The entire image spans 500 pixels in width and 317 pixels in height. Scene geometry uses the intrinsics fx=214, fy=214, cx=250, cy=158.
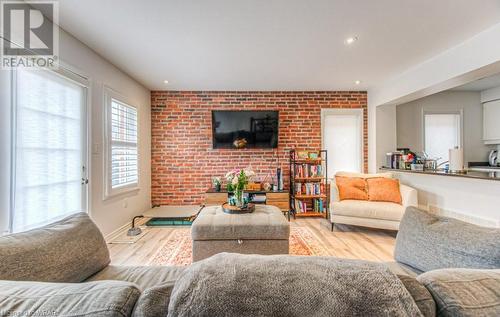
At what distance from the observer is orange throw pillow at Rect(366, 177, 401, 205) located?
317cm

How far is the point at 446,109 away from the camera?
416 cm

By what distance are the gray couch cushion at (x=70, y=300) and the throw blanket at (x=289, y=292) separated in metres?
0.14

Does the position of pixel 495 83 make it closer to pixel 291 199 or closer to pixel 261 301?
pixel 291 199

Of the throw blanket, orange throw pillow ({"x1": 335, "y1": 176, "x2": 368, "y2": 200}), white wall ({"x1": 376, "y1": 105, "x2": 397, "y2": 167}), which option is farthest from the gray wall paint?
the throw blanket

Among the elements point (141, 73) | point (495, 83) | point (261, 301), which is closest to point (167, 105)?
point (141, 73)

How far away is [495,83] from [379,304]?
5.43 m

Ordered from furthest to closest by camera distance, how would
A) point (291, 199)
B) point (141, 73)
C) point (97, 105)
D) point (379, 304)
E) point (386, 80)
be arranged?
point (291, 199)
point (386, 80)
point (141, 73)
point (97, 105)
point (379, 304)

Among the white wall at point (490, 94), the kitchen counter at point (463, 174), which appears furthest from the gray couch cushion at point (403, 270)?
the white wall at point (490, 94)

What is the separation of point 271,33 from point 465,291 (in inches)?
93.2

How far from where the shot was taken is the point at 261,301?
0.51 meters

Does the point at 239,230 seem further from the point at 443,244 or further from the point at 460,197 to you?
the point at 460,197

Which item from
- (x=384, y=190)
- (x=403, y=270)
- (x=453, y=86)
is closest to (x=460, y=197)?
(x=384, y=190)

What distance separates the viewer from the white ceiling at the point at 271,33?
184 cm

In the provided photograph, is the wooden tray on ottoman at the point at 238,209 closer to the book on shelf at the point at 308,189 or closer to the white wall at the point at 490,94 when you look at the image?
the book on shelf at the point at 308,189
